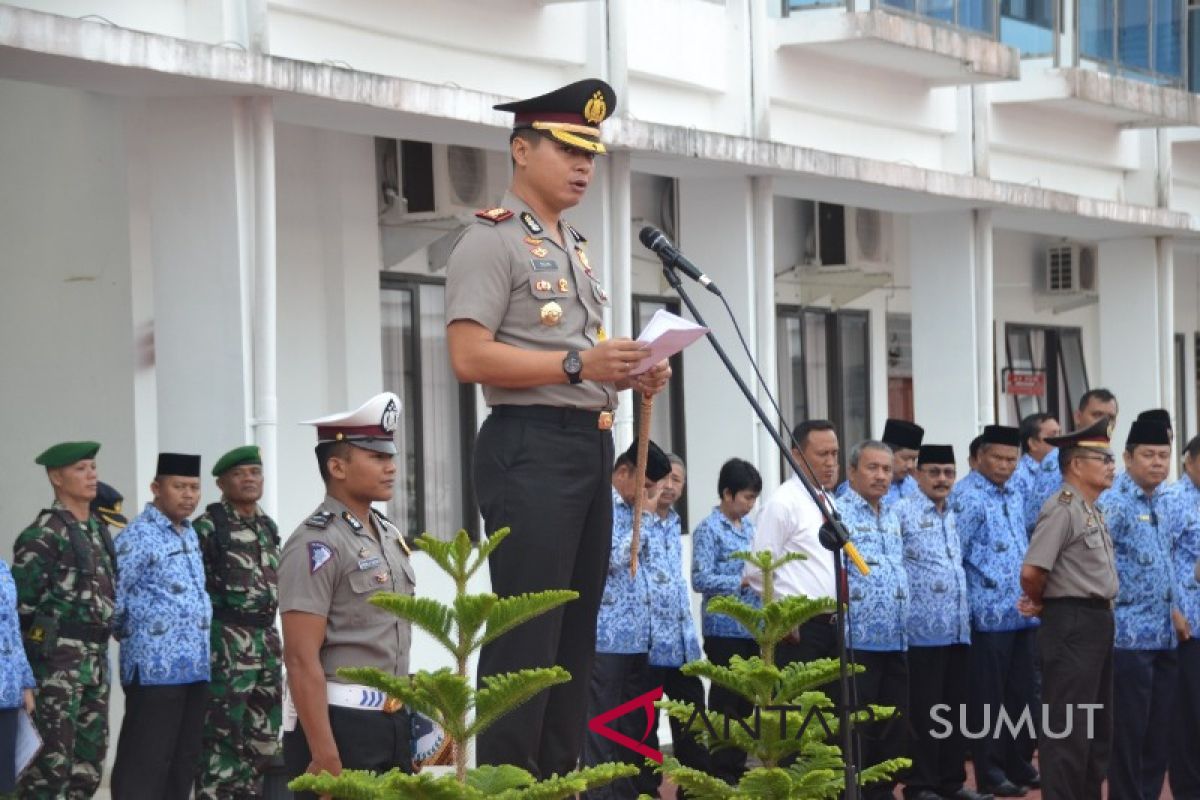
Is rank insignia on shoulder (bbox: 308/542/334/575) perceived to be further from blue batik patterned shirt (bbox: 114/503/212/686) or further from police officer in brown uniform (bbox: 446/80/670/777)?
blue batik patterned shirt (bbox: 114/503/212/686)

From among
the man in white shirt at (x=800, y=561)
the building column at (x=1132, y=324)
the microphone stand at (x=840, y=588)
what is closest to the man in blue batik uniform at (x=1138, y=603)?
the man in white shirt at (x=800, y=561)

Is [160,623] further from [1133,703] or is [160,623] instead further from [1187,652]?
[1187,652]

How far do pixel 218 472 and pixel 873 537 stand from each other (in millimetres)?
3139

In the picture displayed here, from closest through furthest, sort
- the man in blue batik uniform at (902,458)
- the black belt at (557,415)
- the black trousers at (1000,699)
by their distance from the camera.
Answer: the black belt at (557,415) → the man in blue batik uniform at (902,458) → the black trousers at (1000,699)

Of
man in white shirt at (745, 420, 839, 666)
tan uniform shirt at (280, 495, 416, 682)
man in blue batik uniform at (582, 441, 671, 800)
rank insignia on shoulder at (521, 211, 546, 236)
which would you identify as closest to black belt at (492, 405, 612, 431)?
rank insignia on shoulder at (521, 211, 546, 236)

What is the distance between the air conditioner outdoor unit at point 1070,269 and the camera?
2025 cm

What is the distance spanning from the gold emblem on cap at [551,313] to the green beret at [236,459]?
4641 millimetres

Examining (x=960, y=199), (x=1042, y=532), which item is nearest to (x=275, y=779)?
(x=1042, y=532)

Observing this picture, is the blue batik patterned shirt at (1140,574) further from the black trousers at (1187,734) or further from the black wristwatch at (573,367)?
the black wristwatch at (573,367)

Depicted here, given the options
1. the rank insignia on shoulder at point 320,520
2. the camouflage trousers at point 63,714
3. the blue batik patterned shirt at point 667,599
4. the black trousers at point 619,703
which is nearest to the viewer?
the rank insignia on shoulder at point 320,520

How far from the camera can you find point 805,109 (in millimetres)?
14039

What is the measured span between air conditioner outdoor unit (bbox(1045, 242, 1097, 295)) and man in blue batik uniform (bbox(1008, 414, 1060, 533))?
6.65 metres

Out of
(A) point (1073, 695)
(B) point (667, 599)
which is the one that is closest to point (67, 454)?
(B) point (667, 599)

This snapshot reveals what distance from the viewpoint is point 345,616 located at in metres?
5.96
